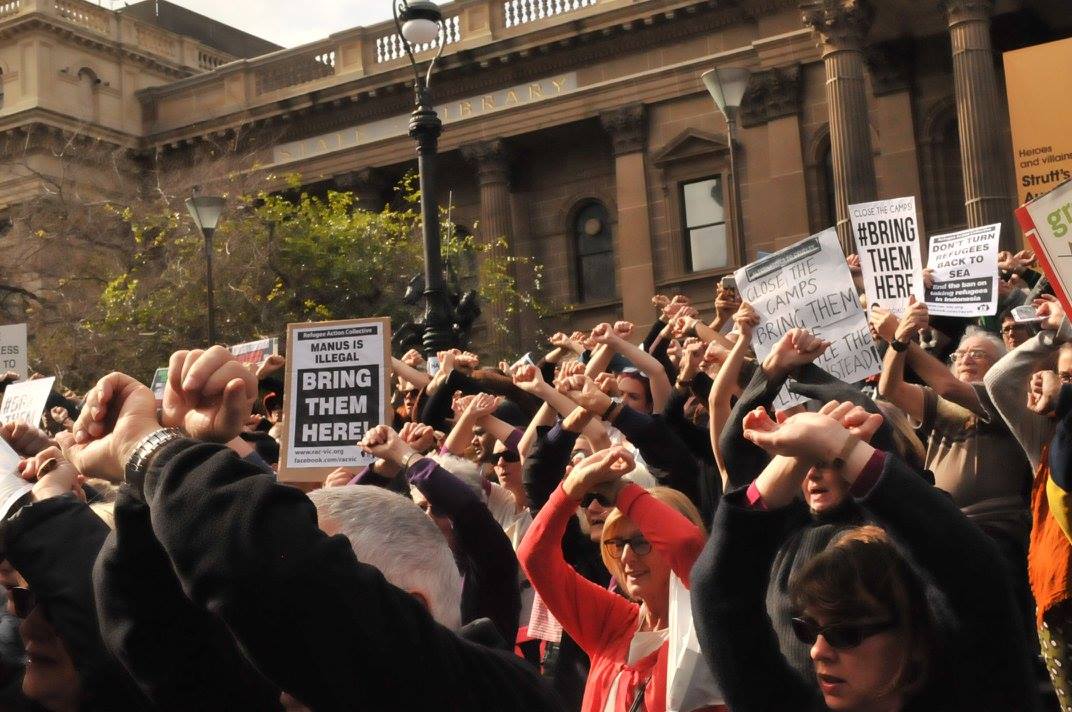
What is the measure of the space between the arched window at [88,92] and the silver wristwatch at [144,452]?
1612 inches

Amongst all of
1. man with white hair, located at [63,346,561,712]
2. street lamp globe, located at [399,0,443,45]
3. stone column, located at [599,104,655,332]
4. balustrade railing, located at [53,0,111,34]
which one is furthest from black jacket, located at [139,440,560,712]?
balustrade railing, located at [53,0,111,34]

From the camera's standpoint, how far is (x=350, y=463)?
767 cm

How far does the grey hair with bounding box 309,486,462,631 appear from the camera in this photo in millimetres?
3246

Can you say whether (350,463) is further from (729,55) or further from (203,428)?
(729,55)

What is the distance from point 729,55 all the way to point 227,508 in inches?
1236

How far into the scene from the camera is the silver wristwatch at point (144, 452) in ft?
9.41

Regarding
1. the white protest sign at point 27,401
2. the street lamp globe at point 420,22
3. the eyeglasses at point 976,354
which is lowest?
the eyeglasses at point 976,354

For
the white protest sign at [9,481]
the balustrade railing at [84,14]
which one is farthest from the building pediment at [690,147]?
the white protest sign at [9,481]

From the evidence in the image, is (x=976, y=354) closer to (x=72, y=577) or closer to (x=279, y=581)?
(x=72, y=577)

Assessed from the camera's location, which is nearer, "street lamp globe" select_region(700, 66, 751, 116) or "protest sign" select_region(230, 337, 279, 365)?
"protest sign" select_region(230, 337, 279, 365)

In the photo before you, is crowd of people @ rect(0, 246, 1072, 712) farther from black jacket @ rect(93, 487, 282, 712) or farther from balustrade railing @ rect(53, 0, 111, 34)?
balustrade railing @ rect(53, 0, 111, 34)

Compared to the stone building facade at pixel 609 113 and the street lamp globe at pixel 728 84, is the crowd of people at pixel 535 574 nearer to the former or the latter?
the street lamp globe at pixel 728 84

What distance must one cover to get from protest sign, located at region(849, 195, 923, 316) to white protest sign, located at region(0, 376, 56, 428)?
5.34m

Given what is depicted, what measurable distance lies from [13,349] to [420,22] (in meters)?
5.10
